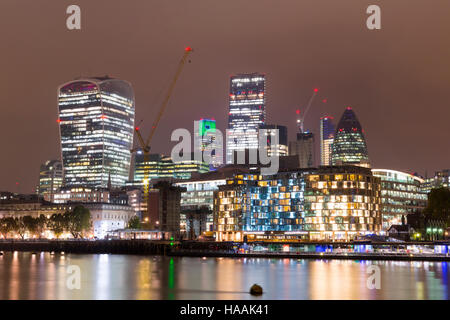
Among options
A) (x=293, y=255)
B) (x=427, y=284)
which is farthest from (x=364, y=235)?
(x=427, y=284)

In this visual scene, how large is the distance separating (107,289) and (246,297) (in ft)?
72.1

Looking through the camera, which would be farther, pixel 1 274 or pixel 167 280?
pixel 1 274

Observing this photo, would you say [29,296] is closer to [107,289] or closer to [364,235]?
[107,289]

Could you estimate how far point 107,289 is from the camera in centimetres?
9050

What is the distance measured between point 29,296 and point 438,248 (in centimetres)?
11269

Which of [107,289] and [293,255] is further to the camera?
[293,255]

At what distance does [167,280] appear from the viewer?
102 metres
